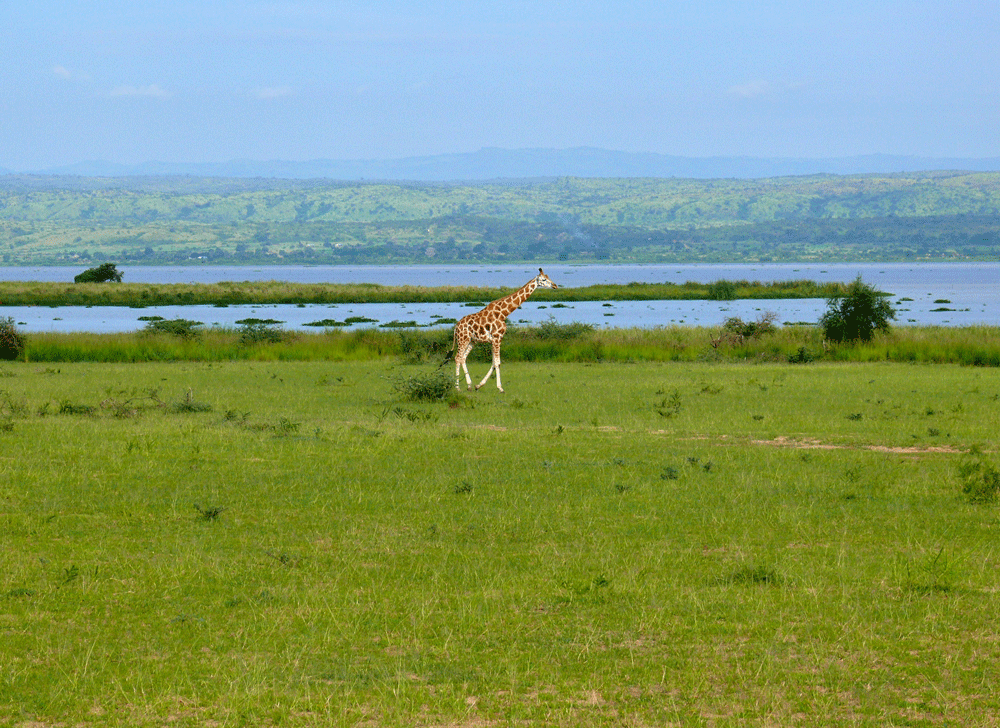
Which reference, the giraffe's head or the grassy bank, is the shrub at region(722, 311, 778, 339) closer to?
the grassy bank

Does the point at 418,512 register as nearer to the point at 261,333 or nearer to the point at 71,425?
the point at 71,425

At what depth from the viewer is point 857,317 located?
44.2 m

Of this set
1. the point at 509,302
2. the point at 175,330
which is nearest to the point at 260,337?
the point at 175,330

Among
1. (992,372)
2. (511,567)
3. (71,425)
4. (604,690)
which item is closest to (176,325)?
(71,425)

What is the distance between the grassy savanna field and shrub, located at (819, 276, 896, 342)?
73.0 feet

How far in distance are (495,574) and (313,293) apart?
311 feet

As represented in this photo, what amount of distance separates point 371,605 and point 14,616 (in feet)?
9.80

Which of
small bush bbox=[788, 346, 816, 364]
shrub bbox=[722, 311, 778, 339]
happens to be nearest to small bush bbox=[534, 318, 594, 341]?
shrub bbox=[722, 311, 778, 339]

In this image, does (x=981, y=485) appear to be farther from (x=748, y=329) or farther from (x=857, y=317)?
(x=857, y=317)

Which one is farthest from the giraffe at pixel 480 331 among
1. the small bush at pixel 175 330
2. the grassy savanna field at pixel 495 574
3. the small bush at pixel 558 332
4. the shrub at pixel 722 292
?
the shrub at pixel 722 292

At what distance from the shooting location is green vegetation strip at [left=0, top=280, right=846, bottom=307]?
97.8 meters

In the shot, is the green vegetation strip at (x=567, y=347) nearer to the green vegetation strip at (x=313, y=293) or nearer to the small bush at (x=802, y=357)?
the small bush at (x=802, y=357)

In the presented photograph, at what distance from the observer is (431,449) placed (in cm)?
1842

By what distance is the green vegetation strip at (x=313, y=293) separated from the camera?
97.8 metres
